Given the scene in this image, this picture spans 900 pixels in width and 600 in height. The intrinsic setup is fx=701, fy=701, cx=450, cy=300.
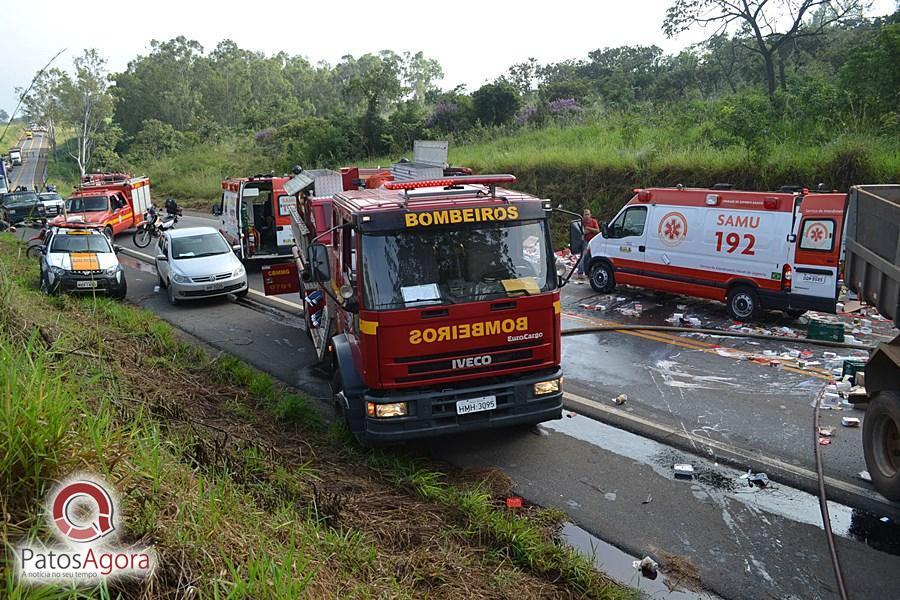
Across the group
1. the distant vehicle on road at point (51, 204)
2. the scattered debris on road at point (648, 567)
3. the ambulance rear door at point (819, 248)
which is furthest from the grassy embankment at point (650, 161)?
the distant vehicle on road at point (51, 204)

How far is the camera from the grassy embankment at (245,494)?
11.5 feet

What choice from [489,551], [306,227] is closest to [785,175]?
[306,227]

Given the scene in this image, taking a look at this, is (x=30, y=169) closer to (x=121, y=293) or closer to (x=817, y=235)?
(x=121, y=293)

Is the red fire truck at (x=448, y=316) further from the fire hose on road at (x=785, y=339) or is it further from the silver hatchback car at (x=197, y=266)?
the silver hatchback car at (x=197, y=266)

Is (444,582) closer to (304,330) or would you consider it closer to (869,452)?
(869,452)

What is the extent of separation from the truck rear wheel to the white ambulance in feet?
19.6

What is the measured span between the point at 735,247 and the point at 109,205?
2251cm

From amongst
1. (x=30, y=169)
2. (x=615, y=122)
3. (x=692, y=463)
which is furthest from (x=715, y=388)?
(x=30, y=169)

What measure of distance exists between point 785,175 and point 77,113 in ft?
155

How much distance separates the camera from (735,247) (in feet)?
41.7

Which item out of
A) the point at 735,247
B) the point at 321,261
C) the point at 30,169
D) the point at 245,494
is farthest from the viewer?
the point at 30,169

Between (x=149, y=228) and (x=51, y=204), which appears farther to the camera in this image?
(x=51, y=204)

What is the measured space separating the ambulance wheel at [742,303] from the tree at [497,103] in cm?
2202

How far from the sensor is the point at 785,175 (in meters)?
17.1
